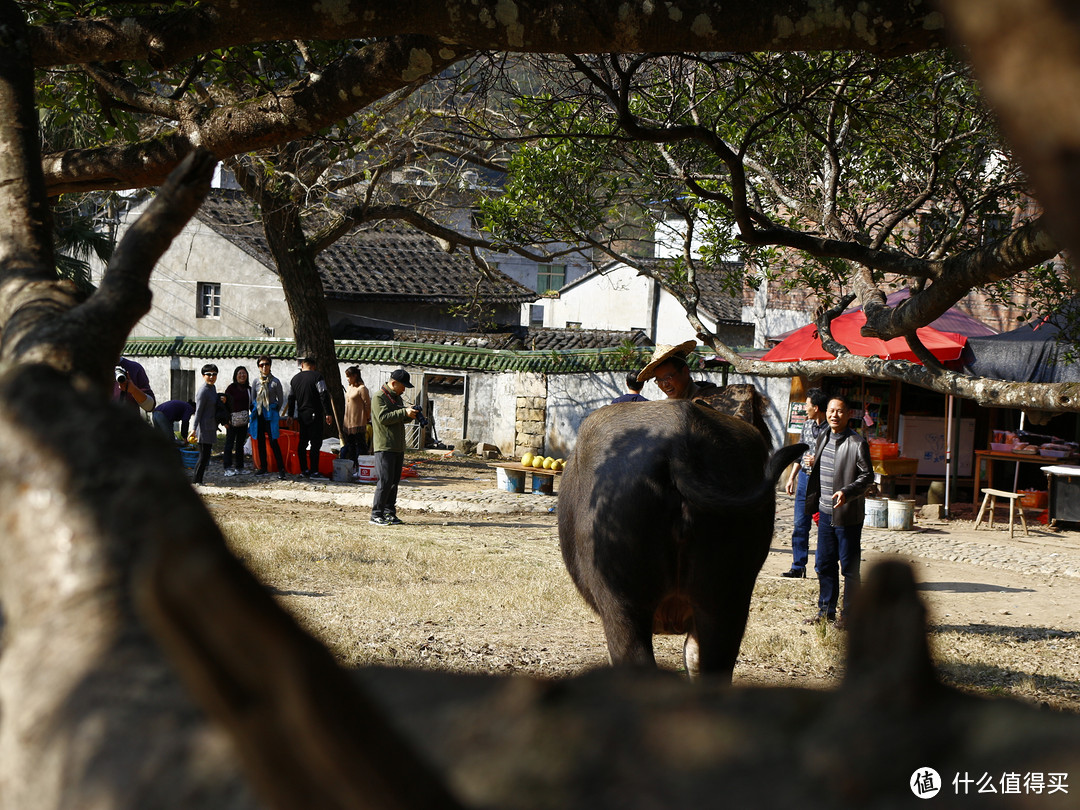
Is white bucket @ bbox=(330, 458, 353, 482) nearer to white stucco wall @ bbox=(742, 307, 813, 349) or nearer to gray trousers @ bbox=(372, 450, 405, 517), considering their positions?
gray trousers @ bbox=(372, 450, 405, 517)

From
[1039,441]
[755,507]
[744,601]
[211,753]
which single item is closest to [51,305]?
[211,753]

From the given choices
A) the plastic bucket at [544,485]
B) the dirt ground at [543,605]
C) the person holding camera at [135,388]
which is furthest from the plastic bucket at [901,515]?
the person holding camera at [135,388]

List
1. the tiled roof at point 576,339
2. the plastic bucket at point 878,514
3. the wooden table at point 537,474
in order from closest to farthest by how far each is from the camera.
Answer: the plastic bucket at point 878,514
the wooden table at point 537,474
the tiled roof at point 576,339

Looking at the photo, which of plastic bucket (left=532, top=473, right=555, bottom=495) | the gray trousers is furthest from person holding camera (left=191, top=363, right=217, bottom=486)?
plastic bucket (left=532, top=473, right=555, bottom=495)

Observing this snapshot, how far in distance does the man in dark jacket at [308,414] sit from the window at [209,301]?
1238cm

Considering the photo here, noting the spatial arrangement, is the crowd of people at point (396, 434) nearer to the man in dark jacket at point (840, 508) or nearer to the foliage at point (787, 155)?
the man in dark jacket at point (840, 508)

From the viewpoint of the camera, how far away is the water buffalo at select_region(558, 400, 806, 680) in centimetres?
405

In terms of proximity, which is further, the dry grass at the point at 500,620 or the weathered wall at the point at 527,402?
the weathered wall at the point at 527,402

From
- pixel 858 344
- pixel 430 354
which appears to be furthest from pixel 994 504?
pixel 430 354

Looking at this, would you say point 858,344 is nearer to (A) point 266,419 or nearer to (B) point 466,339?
(A) point 266,419

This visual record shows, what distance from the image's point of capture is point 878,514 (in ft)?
45.3

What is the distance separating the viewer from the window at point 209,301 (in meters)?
27.7

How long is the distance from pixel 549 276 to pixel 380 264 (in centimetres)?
1624

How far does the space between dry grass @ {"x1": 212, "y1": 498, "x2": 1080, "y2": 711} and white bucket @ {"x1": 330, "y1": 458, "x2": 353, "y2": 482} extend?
4.51m
